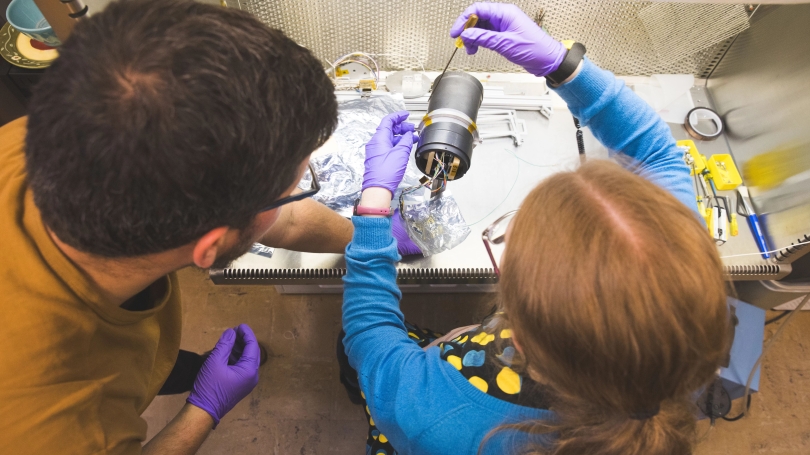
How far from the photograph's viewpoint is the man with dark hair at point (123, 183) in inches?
21.5

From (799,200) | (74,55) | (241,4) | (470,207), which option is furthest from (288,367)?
(799,200)

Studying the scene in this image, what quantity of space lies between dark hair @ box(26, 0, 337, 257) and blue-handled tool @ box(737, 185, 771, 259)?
1.22 meters

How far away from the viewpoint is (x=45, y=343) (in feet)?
2.34

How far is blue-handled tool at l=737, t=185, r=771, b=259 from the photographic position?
1.21 meters

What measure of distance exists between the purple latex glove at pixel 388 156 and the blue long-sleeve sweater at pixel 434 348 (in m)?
0.12

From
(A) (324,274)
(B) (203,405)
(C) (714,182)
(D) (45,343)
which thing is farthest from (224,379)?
(C) (714,182)

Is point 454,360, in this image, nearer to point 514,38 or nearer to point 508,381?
point 508,381

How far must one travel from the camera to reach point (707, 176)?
1.27 metres

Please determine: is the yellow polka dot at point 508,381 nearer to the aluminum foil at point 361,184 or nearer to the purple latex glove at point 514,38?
the aluminum foil at point 361,184

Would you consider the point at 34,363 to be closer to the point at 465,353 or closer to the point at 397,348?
the point at 397,348

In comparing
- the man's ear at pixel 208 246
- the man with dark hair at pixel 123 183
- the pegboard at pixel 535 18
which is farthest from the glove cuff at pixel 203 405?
the pegboard at pixel 535 18

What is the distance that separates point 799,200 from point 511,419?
986 mm

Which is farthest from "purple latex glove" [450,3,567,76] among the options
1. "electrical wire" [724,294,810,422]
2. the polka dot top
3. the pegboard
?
"electrical wire" [724,294,810,422]

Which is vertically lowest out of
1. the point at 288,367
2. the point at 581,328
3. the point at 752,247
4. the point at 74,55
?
the point at 288,367
